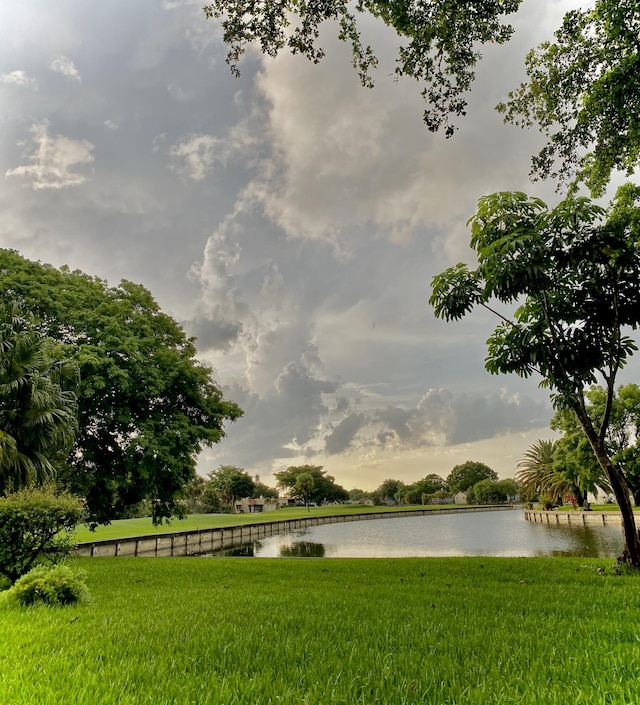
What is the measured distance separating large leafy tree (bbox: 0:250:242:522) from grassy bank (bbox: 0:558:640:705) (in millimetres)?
11557

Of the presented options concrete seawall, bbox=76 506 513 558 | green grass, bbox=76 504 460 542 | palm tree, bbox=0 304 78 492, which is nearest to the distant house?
green grass, bbox=76 504 460 542

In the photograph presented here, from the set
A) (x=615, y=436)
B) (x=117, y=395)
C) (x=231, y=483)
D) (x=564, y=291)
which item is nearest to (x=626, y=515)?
(x=564, y=291)

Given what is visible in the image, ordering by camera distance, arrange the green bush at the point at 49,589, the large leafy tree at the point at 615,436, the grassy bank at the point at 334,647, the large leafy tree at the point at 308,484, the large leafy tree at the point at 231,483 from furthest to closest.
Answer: the large leafy tree at the point at 308,484
the large leafy tree at the point at 231,483
the large leafy tree at the point at 615,436
the green bush at the point at 49,589
the grassy bank at the point at 334,647

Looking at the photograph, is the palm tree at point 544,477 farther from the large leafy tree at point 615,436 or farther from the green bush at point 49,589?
the green bush at point 49,589

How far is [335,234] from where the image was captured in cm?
1939

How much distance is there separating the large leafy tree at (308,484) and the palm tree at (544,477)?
49.0 m

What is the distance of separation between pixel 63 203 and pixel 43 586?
51.1 ft

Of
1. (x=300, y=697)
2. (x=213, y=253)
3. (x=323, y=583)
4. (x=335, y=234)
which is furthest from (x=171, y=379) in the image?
(x=300, y=697)

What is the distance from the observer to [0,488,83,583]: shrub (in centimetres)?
816

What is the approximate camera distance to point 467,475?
139000mm

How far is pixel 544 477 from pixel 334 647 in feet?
229

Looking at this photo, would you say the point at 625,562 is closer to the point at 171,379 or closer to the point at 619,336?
the point at 619,336

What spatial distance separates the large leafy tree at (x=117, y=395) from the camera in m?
17.9

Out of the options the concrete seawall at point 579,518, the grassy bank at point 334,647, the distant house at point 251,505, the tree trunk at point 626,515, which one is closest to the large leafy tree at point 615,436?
the concrete seawall at point 579,518
